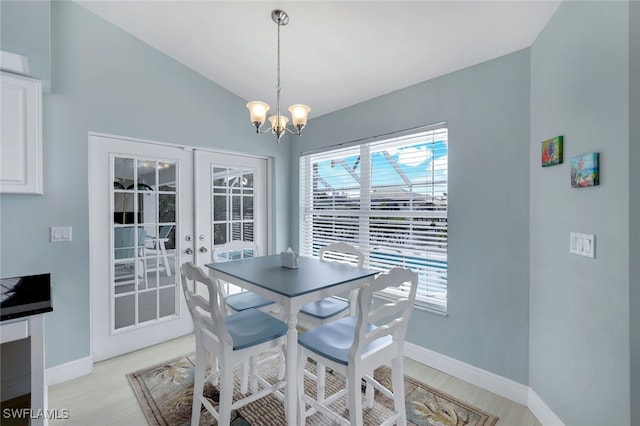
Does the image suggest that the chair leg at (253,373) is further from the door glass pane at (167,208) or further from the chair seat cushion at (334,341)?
the door glass pane at (167,208)

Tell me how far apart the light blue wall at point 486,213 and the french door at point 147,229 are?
220 cm

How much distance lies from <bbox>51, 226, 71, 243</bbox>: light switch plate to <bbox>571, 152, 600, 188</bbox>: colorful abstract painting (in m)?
3.38

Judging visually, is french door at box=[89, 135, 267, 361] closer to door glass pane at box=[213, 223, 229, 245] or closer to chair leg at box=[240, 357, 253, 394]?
door glass pane at box=[213, 223, 229, 245]

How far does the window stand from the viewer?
2471 millimetres

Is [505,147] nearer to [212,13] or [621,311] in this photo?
[621,311]

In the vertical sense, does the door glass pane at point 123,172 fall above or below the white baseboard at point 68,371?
above

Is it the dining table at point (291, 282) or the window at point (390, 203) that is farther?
the window at point (390, 203)

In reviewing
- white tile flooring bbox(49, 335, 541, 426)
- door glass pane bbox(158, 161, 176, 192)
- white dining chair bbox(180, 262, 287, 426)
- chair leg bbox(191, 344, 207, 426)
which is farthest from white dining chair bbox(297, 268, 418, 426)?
door glass pane bbox(158, 161, 176, 192)

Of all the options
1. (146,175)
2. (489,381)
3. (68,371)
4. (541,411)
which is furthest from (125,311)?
(541,411)

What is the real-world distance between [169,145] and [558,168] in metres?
3.10

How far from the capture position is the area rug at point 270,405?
1.84 m

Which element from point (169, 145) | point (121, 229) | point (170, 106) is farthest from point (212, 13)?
point (121, 229)

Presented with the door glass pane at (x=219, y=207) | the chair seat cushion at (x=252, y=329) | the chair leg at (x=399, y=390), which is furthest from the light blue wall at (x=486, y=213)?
the door glass pane at (x=219, y=207)

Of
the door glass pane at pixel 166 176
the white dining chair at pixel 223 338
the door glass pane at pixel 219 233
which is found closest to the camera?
the white dining chair at pixel 223 338
